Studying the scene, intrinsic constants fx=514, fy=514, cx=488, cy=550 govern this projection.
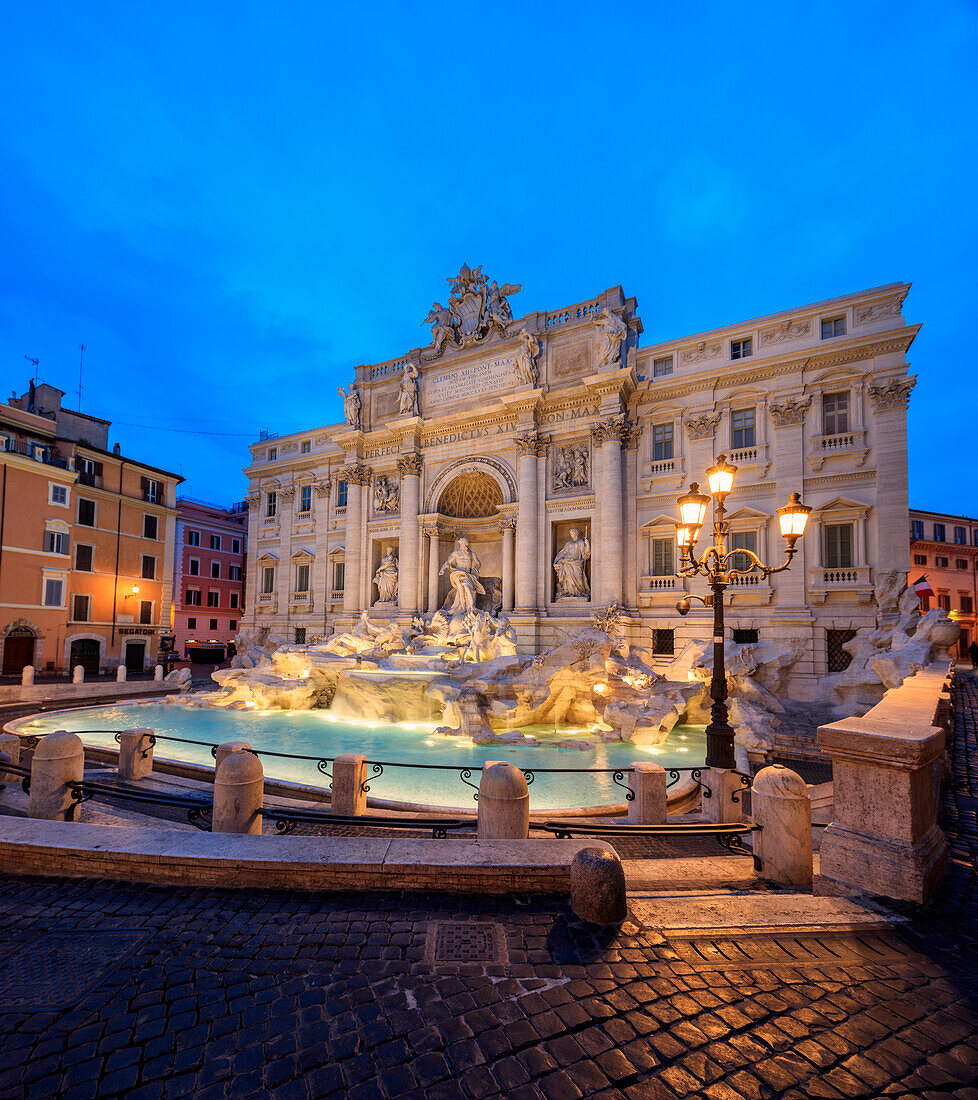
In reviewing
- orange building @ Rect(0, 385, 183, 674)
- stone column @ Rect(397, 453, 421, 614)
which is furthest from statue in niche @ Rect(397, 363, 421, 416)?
orange building @ Rect(0, 385, 183, 674)

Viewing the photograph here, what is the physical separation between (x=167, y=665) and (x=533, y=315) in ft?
89.8

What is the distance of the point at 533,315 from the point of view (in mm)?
24359

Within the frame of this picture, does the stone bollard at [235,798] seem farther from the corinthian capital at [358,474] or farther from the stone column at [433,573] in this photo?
the corinthian capital at [358,474]

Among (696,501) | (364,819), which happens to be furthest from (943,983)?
(696,501)

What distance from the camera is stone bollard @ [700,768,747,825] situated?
22.4 ft

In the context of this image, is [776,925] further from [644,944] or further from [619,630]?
[619,630]

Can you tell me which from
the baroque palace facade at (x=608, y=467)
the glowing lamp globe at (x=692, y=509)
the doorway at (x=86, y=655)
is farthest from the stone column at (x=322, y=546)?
the glowing lamp globe at (x=692, y=509)

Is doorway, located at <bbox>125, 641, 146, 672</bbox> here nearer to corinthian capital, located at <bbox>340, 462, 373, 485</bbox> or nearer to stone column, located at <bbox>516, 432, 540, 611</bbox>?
corinthian capital, located at <bbox>340, 462, 373, 485</bbox>

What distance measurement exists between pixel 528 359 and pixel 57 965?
2348cm

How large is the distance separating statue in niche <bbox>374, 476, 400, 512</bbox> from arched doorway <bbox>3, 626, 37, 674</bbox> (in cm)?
1774

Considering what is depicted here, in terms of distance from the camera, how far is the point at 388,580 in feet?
89.0

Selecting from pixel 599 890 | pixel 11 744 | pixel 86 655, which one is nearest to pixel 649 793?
pixel 599 890

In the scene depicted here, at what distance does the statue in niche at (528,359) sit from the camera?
920 inches

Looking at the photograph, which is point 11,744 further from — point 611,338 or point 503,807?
point 611,338
